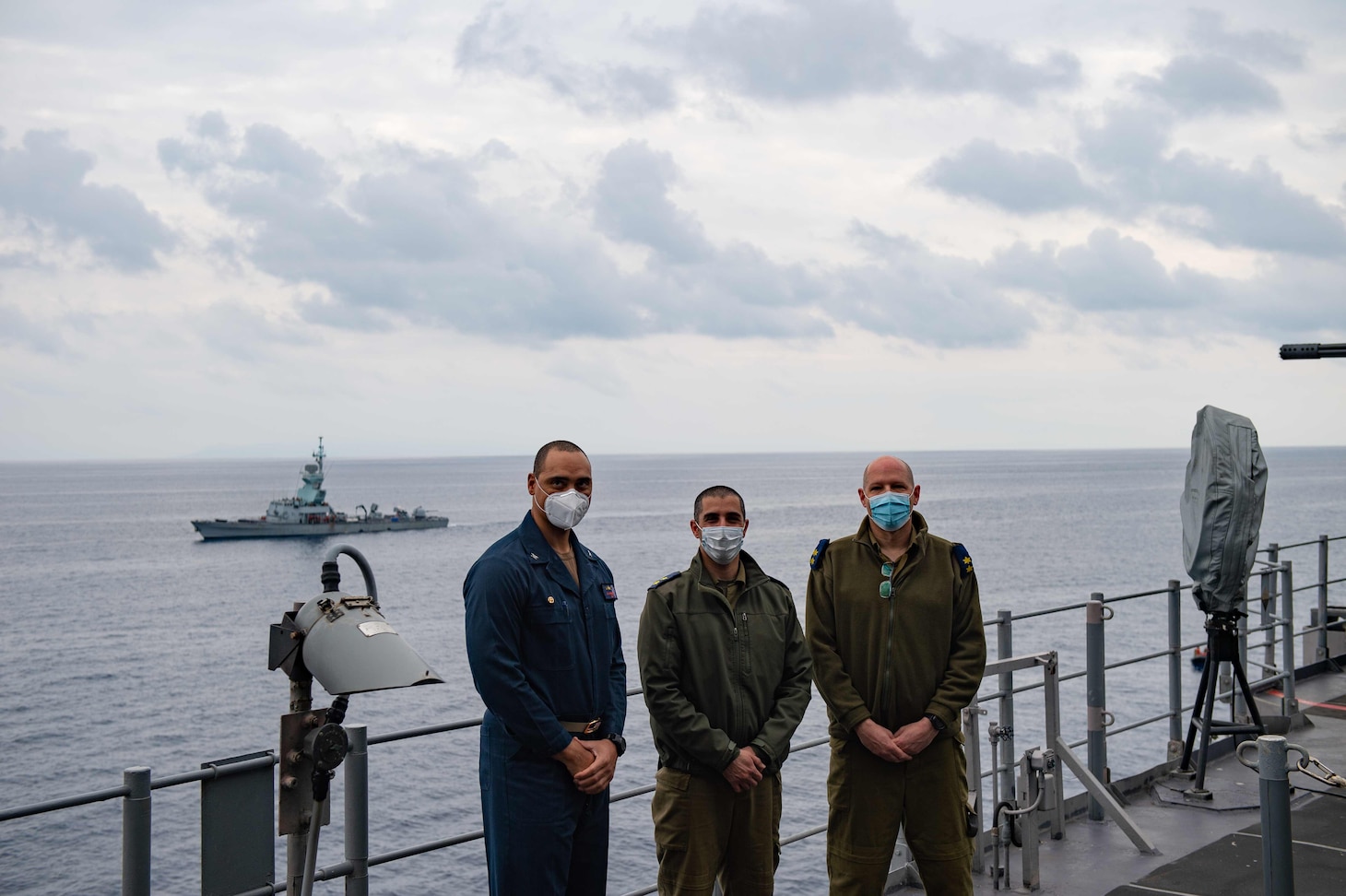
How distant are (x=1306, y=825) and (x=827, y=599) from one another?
3.97m

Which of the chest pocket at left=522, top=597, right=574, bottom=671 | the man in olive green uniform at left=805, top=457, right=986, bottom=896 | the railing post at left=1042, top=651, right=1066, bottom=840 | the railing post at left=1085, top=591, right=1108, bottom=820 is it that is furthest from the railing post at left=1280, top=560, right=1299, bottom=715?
the chest pocket at left=522, top=597, right=574, bottom=671

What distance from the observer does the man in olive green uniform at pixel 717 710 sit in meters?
4.28

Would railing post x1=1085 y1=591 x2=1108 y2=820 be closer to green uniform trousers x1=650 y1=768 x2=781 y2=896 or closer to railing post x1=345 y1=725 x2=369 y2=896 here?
green uniform trousers x1=650 y1=768 x2=781 y2=896

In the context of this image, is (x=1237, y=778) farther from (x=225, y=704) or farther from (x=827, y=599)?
(x=225, y=704)

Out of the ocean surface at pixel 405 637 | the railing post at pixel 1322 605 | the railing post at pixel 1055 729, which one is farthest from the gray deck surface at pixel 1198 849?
the ocean surface at pixel 405 637

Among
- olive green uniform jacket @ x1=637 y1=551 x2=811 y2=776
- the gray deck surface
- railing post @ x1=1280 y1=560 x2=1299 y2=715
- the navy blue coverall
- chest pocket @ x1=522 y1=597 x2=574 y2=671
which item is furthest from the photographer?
railing post @ x1=1280 y1=560 x2=1299 y2=715

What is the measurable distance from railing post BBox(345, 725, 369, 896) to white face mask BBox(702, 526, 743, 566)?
1419 mm

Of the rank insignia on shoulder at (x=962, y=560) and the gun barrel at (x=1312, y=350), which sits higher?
the gun barrel at (x=1312, y=350)

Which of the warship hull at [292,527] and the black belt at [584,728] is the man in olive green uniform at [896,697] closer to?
the black belt at [584,728]

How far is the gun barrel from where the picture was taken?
6434mm

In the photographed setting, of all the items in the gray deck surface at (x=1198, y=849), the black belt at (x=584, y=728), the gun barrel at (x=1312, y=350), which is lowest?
A: the gray deck surface at (x=1198, y=849)

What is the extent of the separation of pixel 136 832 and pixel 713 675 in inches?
78.9

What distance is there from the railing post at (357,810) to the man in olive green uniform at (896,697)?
1788 mm

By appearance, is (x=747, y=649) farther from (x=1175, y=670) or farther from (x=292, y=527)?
(x=292, y=527)
